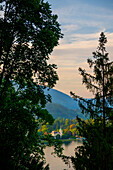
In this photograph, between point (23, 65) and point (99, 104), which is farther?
point (99, 104)

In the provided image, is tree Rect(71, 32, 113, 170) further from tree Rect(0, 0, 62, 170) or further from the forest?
tree Rect(0, 0, 62, 170)

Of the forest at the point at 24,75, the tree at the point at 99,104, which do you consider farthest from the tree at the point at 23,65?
the tree at the point at 99,104

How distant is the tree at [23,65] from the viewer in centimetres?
796

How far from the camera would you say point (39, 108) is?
9891 millimetres

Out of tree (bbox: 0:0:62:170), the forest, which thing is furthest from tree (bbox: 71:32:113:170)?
tree (bbox: 0:0:62:170)

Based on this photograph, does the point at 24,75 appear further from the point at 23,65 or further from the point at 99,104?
the point at 99,104

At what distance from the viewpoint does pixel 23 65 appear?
853cm

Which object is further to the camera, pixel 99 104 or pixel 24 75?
pixel 99 104

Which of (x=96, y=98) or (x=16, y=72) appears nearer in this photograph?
(x=16, y=72)

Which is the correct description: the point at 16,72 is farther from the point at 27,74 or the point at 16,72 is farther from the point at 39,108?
the point at 39,108

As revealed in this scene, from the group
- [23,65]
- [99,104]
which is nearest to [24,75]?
[23,65]

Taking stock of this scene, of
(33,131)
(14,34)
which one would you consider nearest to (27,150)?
(33,131)

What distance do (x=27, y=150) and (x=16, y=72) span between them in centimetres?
375

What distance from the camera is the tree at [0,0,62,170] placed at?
796 cm
